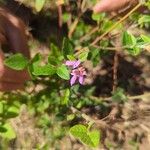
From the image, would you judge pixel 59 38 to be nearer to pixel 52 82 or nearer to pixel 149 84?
pixel 52 82

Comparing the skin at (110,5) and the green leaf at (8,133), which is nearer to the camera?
the skin at (110,5)

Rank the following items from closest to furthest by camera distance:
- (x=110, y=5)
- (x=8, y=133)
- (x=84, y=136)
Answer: (x=84, y=136), (x=110, y=5), (x=8, y=133)

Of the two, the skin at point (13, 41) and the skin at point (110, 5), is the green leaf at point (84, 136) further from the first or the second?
the skin at point (110, 5)

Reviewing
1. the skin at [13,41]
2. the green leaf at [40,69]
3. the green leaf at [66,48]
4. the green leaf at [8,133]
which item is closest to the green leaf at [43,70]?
the green leaf at [40,69]

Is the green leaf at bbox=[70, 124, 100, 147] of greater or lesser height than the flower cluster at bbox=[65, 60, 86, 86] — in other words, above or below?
below

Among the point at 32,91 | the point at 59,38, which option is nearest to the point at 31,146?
the point at 32,91

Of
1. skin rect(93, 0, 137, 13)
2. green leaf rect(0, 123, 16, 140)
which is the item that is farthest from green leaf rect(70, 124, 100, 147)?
green leaf rect(0, 123, 16, 140)

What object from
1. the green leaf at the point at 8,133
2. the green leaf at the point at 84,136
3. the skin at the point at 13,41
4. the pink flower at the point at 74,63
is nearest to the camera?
the green leaf at the point at 84,136

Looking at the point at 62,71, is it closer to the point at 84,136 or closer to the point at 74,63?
the point at 74,63

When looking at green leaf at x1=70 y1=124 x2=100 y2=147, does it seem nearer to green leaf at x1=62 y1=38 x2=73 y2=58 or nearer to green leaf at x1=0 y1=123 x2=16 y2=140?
green leaf at x1=62 y1=38 x2=73 y2=58

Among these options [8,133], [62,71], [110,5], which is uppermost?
[110,5]

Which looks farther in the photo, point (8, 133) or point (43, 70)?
point (8, 133)

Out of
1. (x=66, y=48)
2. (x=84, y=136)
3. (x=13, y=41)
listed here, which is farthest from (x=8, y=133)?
(x=84, y=136)
